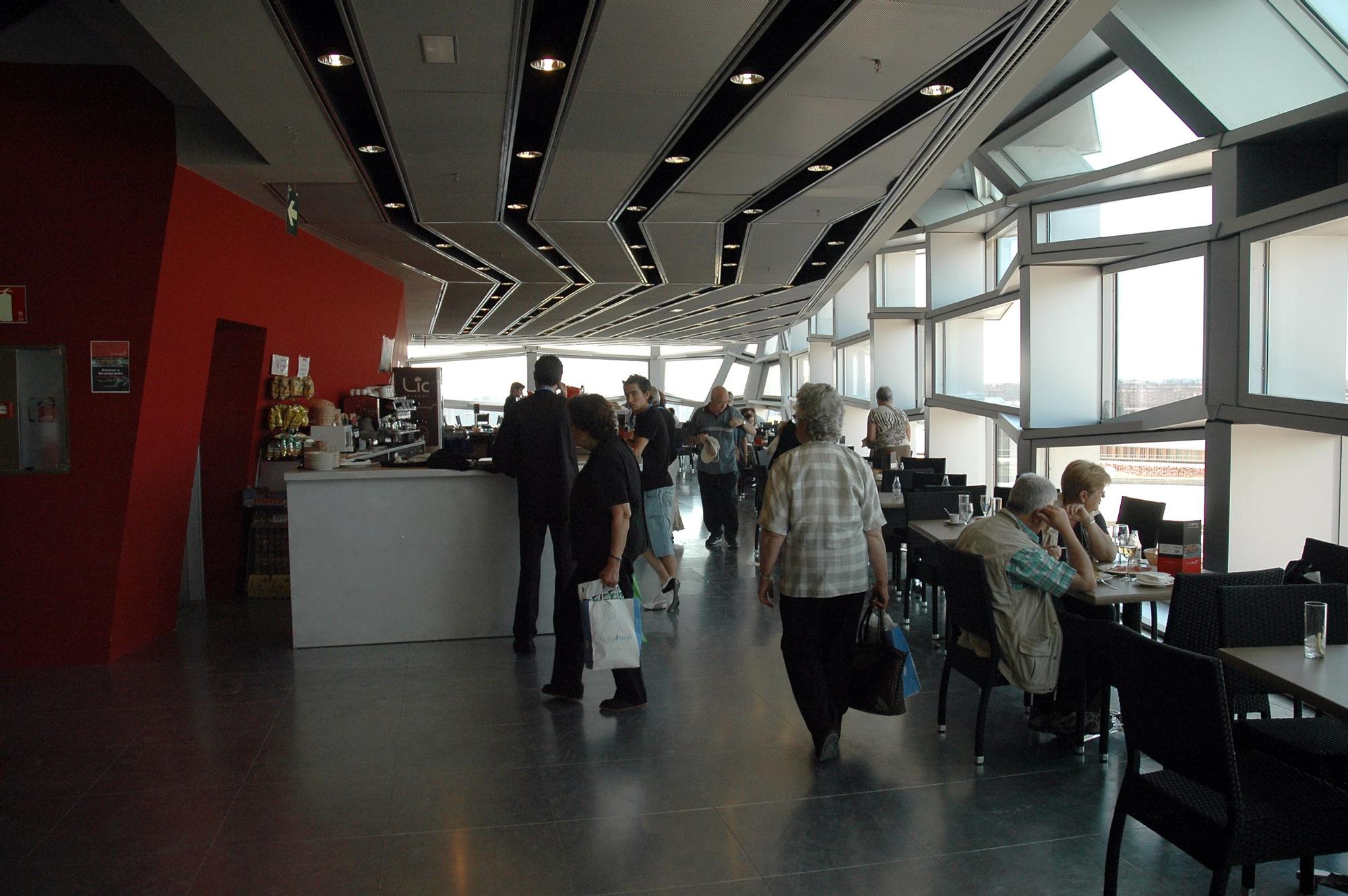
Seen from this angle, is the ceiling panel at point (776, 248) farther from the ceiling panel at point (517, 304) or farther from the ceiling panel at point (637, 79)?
the ceiling panel at point (517, 304)

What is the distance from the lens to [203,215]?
246 inches

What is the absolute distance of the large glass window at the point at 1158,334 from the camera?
24.6 feet

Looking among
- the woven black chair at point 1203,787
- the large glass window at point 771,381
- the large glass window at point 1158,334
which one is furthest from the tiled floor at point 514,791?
the large glass window at point 771,381

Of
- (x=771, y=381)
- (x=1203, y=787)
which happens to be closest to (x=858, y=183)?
(x=1203, y=787)

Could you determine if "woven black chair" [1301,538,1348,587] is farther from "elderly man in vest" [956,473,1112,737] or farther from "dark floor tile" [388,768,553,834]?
"dark floor tile" [388,768,553,834]

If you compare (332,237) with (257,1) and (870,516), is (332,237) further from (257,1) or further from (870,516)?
(870,516)

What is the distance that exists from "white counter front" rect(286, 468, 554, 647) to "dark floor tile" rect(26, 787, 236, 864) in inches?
84.2

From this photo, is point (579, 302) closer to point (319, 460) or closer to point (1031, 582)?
point (319, 460)

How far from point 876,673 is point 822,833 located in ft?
2.70

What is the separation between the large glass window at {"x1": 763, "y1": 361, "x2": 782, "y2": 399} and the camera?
36.2m

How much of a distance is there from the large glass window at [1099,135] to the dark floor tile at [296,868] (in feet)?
21.8

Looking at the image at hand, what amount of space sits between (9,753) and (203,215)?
3540 mm

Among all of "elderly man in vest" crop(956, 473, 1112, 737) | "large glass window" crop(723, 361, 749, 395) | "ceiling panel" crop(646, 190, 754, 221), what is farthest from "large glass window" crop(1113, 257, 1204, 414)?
"large glass window" crop(723, 361, 749, 395)

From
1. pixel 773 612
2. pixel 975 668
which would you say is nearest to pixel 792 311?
pixel 773 612
